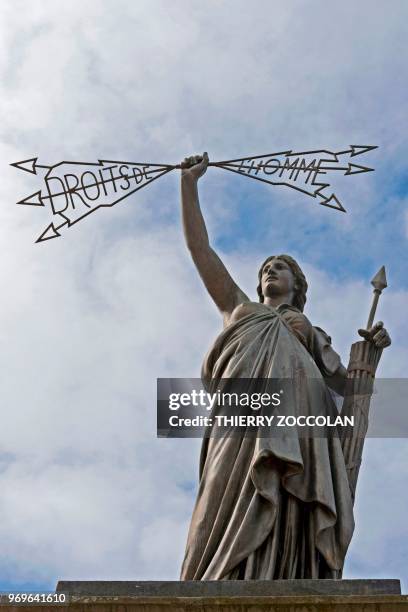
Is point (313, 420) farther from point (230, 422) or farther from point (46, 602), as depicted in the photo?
point (46, 602)

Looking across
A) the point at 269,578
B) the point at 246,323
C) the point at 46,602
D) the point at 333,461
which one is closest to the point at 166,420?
the point at 246,323

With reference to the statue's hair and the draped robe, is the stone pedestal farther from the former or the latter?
the statue's hair

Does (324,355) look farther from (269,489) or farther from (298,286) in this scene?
(269,489)

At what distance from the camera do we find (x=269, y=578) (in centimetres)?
1036

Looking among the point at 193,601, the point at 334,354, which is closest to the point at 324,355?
the point at 334,354

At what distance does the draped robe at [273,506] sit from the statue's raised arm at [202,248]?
1.80m

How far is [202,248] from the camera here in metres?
13.8

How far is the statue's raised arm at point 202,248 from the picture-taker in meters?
13.5

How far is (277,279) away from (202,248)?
2.58ft

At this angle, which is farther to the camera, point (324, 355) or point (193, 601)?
point (324, 355)

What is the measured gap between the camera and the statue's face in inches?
539

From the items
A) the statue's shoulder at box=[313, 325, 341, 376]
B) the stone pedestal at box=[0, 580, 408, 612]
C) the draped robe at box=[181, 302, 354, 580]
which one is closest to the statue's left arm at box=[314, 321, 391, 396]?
the statue's shoulder at box=[313, 325, 341, 376]

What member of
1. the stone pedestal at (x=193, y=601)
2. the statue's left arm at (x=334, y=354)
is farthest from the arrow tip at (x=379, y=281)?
the stone pedestal at (x=193, y=601)

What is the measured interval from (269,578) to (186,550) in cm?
83
